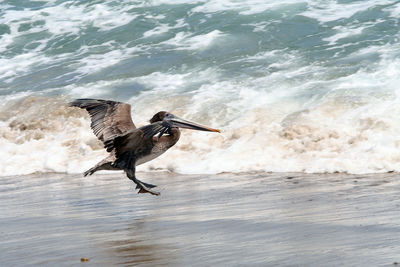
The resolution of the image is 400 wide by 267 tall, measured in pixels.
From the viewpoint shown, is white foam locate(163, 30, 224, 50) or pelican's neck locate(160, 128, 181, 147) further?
white foam locate(163, 30, 224, 50)

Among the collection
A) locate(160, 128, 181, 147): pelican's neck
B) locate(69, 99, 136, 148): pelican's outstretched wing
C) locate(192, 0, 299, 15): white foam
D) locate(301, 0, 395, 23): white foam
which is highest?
locate(69, 99, 136, 148): pelican's outstretched wing

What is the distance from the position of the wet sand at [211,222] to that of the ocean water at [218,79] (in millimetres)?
1151

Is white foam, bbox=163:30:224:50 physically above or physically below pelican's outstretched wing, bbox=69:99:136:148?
below

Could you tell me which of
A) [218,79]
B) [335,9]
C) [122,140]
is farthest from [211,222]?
[335,9]

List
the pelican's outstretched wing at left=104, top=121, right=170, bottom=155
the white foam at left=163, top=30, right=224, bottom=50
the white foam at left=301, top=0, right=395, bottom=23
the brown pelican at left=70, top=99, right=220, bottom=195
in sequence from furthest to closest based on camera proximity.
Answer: the white foam at left=301, top=0, right=395, bottom=23
the white foam at left=163, top=30, right=224, bottom=50
the brown pelican at left=70, top=99, right=220, bottom=195
the pelican's outstretched wing at left=104, top=121, right=170, bottom=155

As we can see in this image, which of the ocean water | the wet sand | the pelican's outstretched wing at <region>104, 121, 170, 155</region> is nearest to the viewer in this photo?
the wet sand

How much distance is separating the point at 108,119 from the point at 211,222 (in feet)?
6.85

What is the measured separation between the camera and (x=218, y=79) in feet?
42.1

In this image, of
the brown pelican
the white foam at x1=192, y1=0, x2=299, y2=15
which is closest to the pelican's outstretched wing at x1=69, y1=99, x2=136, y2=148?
the brown pelican

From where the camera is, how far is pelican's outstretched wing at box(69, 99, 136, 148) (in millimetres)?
6863

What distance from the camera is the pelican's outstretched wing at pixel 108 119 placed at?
686 cm

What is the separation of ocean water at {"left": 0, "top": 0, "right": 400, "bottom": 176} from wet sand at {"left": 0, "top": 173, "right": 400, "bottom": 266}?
3.78 feet

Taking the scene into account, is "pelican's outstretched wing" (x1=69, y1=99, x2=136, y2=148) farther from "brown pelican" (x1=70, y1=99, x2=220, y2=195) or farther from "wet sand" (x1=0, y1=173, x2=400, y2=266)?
"wet sand" (x1=0, y1=173, x2=400, y2=266)

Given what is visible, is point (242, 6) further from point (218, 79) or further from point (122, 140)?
point (122, 140)
